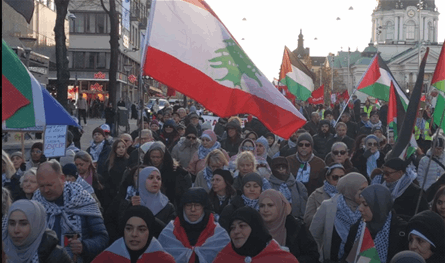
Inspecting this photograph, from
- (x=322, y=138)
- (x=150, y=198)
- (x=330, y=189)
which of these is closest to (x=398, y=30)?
(x=322, y=138)

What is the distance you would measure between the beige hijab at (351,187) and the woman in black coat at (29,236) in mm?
2744

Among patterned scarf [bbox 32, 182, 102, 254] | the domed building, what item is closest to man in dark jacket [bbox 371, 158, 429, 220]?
patterned scarf [bbox 32, 182, 102, 254]

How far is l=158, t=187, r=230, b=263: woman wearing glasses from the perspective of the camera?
6273mm

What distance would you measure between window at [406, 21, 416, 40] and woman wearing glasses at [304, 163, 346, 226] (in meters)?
166

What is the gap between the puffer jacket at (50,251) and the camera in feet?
16.9

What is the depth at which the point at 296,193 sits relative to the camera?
8.74m

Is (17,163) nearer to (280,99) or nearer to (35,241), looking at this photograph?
(280,99)

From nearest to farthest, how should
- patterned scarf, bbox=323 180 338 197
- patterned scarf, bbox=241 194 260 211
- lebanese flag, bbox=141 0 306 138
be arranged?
lebanese flag, bbox=141 0 306 138
patterned scarf, bbox=241 194 260 211
patterned scarf, bbox=323 180 338 197

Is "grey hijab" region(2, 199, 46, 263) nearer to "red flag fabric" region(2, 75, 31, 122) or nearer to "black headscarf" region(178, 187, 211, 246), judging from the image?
"red flag fabric" region(2, 75, 31, 122)

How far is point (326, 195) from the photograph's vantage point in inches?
310

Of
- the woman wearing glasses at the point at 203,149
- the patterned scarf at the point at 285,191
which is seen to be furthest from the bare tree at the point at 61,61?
the patterned scarf at the point at 285,191

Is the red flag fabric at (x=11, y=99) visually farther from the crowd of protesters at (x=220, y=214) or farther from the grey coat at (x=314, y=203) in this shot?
the grey coat at (x=314, y=203)

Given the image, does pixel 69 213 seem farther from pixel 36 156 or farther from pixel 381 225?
pixel 36 156

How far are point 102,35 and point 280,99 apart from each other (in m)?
59.1
